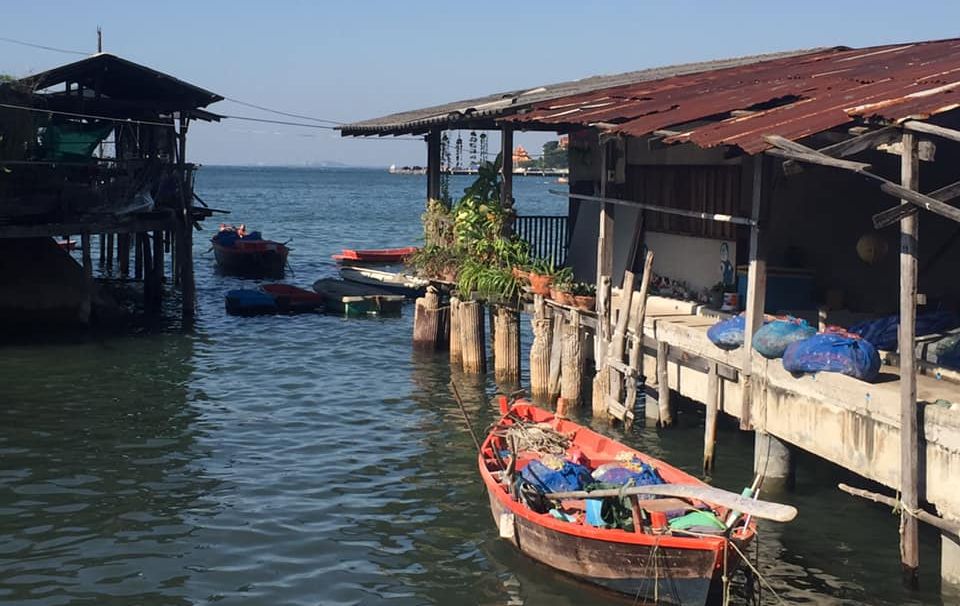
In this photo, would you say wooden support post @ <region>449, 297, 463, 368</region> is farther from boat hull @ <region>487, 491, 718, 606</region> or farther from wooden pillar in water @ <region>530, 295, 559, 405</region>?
boat hull @ <region>487, 491, 718, 606</region>

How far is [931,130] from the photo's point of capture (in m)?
9.48

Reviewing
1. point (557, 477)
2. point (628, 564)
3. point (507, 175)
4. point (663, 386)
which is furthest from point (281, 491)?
point (507, 175)

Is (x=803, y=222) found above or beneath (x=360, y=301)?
above

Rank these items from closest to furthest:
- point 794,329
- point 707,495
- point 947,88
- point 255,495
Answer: point 707,495
point 947,88
point 794,329
point 255,495

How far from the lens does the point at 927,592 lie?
10555 millimetres

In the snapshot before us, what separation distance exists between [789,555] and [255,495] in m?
6.91

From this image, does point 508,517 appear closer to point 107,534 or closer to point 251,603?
point 251,603

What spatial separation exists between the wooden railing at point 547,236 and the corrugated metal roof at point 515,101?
2.75 metres

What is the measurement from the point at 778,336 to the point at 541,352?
6.45m

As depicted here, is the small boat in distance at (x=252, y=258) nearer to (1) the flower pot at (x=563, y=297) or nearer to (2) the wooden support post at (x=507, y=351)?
(2) the wooden support post at (x=507, y=351)

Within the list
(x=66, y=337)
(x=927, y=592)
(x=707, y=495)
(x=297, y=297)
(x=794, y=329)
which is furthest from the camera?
(x=297, y=297)

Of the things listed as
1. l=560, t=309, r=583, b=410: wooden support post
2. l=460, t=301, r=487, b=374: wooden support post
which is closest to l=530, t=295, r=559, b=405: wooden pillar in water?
l=560, t=309, r=583, b=410: wooden support post

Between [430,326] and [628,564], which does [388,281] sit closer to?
[430,326]

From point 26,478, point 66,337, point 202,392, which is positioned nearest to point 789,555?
point 26,478
